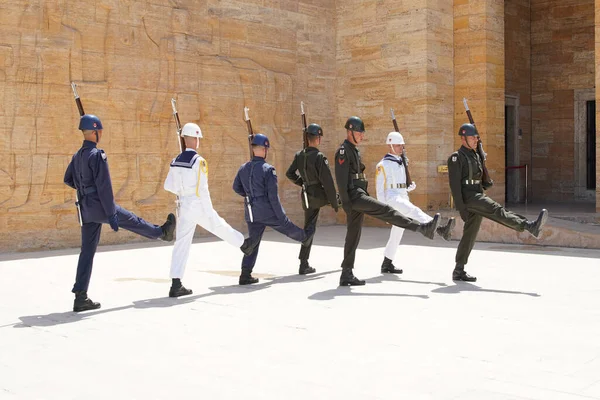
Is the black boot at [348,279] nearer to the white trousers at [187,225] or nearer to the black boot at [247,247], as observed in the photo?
the black boot at [247,247]

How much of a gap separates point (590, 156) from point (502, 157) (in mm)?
4370

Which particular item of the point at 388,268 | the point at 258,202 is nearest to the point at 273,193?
the point at 258,202

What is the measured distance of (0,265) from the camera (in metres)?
10.8

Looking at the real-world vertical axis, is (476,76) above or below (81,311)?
above

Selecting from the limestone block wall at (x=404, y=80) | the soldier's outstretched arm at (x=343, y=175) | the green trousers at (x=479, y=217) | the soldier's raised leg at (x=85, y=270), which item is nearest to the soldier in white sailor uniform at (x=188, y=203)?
the soldier's raised leg at (x=85, y=270)

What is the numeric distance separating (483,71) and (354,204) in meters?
8.45

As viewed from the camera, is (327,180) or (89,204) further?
(327,180)

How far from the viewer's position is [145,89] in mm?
13758

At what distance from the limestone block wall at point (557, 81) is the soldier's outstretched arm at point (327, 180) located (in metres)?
12.4

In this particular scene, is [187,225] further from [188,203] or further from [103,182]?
[103,182]

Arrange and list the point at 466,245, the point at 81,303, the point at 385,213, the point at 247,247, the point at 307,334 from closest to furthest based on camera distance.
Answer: the point at 307,334 → the point at 81,303 → the point at 385,213 → the point at 247,247 → the point at 466,245

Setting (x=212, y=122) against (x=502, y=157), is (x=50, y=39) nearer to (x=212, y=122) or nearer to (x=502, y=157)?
(x=212, y=122)

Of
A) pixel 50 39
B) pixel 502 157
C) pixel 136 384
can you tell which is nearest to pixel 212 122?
pixel 50 39

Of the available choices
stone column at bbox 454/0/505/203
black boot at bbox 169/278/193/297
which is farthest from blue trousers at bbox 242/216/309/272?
stone column at bbox 454/0/505/203
